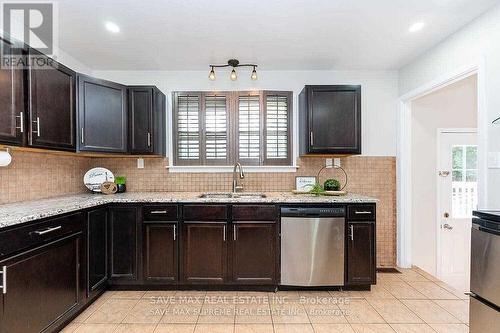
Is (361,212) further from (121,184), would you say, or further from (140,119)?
(121,184)

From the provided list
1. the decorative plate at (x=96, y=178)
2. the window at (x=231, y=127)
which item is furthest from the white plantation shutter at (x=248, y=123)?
the decorative plate at (x=96, y=178)

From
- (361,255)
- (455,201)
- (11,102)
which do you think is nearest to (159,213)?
(11,102)

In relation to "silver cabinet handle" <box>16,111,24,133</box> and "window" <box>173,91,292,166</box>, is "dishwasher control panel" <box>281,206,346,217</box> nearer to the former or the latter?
"window" <box>173,91,292,166</box>

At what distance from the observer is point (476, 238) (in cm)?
178

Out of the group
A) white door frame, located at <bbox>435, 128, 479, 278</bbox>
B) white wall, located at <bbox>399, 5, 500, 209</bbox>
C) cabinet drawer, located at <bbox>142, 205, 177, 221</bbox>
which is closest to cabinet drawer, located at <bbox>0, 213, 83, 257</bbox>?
cabinet drawer, located at <bbox>142, 205, 177, 221</bbox>

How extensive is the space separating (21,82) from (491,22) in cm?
360

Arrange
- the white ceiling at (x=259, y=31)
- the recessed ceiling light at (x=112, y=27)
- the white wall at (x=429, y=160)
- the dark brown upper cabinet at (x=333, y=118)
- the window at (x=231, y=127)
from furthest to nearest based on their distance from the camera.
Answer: the white wall at (x=429, y=160) → the window at (x=231, y=127) → the dark brown upper cabinet at (x=333, y=118) → the recessed ceiling light at (x=112, y=27) → the white ceiling at (x=259, y=31)

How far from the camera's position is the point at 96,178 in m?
3.38

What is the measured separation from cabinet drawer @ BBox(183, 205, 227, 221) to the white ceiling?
1.64 meters

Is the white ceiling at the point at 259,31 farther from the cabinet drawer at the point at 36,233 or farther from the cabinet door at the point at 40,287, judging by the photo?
the cabinet door at the point at 40,287

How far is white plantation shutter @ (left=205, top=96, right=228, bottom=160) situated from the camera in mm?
3537

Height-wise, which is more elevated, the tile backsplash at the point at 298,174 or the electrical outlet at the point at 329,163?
the electrical outlet at the point at 329,163

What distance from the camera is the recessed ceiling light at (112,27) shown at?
2.44m

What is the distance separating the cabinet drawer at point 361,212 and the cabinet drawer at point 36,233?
248cm
